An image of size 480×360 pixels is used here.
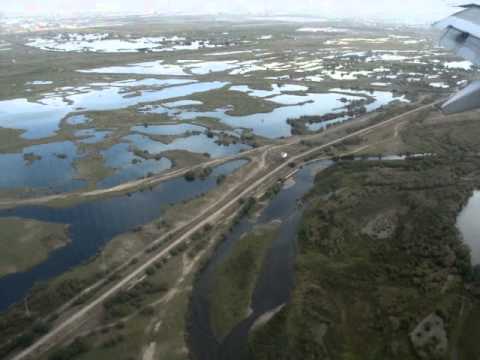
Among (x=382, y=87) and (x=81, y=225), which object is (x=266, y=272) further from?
(x=382, y=87)

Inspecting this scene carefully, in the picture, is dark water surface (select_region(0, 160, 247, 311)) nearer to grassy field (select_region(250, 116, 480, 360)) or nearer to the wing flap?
grassy field (select_region(250, 116, 480, 360))

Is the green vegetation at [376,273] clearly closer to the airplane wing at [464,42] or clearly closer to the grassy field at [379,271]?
the grassy field at [379,271]

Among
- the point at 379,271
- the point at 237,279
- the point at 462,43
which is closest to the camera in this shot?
the point at 462,43

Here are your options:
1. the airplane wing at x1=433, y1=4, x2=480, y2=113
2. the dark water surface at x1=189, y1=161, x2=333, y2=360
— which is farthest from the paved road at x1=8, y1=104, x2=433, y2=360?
the airplane wing at x1=433, y1=4, x2=480, y2=113

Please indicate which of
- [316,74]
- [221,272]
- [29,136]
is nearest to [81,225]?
[221,272]

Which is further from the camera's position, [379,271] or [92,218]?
[92,218]

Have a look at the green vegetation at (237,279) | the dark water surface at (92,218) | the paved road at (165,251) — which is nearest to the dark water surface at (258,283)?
Result: the green vegetation at (237,279)

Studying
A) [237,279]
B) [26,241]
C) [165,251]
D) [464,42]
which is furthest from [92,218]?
[464,42]

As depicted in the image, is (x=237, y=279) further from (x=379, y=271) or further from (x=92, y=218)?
(x=92, y=218)
